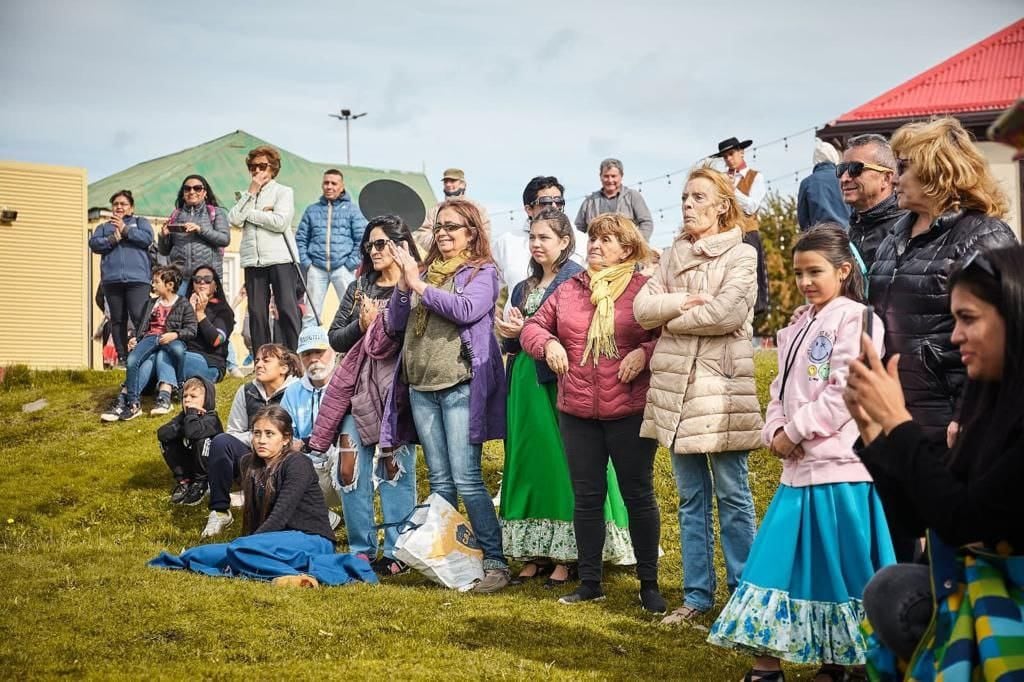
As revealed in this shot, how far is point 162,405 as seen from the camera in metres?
12.7

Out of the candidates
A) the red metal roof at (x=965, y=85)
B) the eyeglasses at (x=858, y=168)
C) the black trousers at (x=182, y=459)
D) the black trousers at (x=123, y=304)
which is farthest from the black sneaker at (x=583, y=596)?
the red metal roof at (x=965, y=85)

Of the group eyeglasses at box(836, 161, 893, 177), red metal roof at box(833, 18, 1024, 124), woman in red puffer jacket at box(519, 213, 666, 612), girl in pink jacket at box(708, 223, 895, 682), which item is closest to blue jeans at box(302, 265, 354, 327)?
woman in red puffer jacket at box(519, 213, 666, 612)

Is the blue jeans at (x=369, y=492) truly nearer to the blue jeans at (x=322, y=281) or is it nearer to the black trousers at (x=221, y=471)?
the black trousers at (x=221, y=471)

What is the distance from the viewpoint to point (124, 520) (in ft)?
32.7

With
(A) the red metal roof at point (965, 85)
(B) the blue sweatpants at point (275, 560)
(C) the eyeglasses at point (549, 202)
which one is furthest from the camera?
(A) the red metal roof at point (965, 85)

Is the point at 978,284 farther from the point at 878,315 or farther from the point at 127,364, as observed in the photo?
the point at 127,364

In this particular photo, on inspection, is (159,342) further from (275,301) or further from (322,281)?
(322,281)

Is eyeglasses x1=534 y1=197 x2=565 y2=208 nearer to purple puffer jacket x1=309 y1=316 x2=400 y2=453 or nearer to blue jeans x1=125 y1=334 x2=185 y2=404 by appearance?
purple puffer jacket x1=309 y1=316 x2=400 y2=453

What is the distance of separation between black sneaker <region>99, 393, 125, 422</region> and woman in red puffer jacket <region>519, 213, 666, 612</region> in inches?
281

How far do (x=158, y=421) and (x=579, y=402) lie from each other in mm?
7036

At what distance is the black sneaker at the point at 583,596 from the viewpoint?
6.73 metres

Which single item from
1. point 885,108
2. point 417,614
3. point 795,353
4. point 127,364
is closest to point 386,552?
point 417,614

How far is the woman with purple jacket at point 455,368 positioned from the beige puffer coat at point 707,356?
1.38 m

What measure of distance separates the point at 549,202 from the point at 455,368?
197 cm
